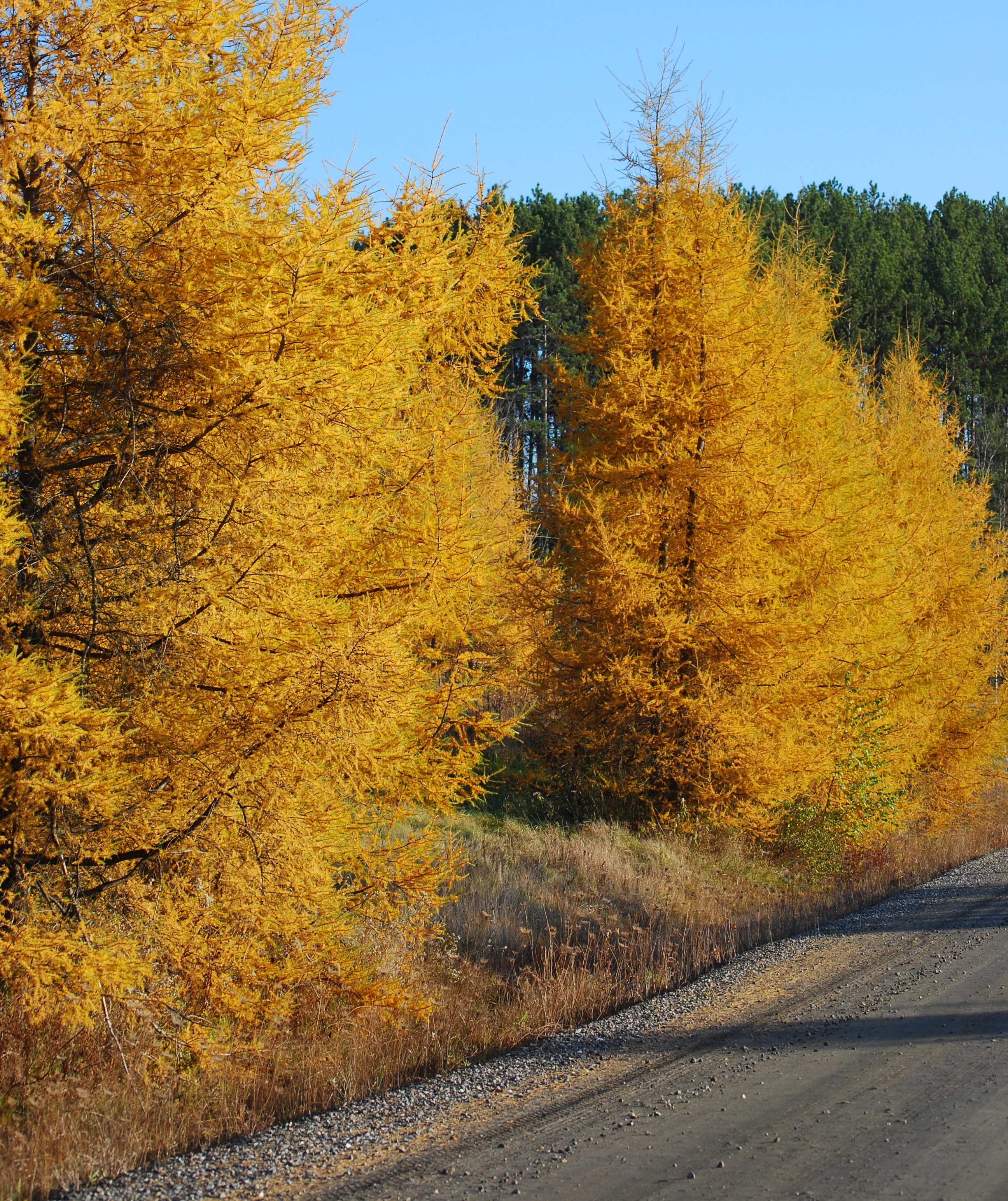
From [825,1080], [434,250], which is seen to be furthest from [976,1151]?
[434,250]

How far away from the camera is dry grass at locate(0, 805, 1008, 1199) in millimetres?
4809

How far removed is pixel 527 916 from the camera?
9031 mm

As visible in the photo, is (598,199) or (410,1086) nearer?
(410,1086)

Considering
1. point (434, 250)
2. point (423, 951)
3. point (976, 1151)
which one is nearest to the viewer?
point (976, 1151)

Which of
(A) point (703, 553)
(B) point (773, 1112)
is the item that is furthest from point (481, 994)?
(A) point (703, 553)

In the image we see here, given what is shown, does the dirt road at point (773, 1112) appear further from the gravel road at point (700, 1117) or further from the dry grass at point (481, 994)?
the dry grass at point (481, 994)

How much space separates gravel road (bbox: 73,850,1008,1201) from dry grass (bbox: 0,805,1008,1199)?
1.04 ft

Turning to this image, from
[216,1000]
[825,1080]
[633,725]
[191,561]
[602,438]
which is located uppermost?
[602,438]

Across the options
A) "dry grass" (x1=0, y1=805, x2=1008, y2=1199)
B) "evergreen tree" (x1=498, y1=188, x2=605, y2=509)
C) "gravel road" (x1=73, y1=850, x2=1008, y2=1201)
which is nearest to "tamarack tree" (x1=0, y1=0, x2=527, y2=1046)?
"dry grass" (x1=0, y1=805, x2=1008, y2=1199)

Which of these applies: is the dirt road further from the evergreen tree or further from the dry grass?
the evergreen tree

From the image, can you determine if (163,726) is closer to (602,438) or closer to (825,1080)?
(825,1080)

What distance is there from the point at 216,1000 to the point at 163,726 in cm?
161

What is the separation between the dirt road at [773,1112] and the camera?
13.6 feet

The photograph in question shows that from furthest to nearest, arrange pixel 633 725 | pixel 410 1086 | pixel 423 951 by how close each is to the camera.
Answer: pixel 633 725 → pixel 423 951 → pixel 410 1086
